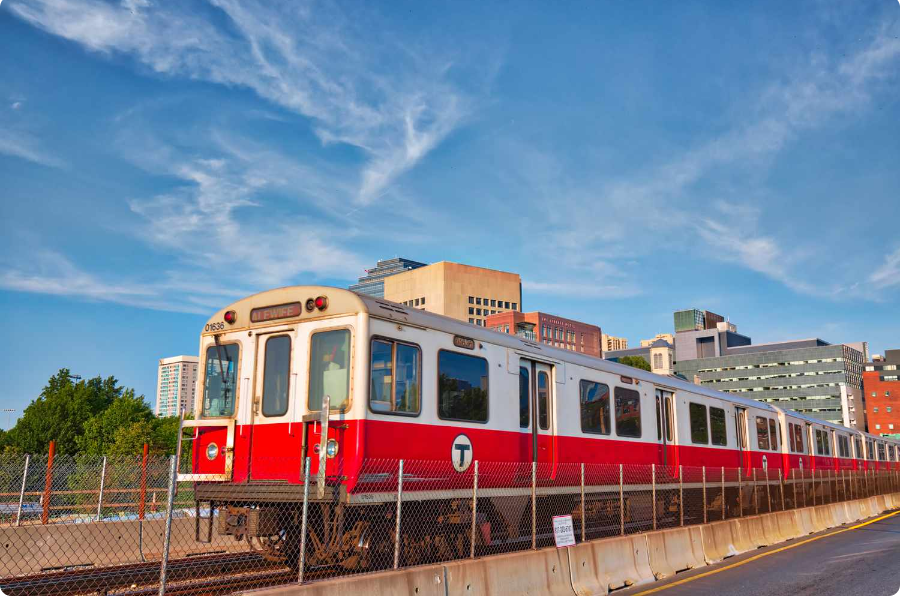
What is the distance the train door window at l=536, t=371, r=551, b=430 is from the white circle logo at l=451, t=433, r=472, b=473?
7.19 ft

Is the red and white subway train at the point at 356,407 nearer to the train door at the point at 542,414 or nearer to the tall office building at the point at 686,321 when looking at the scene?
the train door at the point at 542,414

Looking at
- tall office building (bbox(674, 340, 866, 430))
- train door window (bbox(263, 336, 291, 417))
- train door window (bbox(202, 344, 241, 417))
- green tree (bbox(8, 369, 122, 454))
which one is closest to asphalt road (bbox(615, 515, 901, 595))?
train door window (bbox(263, 336, 291, 417))

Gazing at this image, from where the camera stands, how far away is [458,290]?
176 metres

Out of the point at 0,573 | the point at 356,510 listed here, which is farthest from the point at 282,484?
the point at 0,573

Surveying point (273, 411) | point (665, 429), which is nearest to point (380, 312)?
point (273, 411)

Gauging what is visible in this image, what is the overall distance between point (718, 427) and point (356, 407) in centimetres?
1363

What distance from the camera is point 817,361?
514ft

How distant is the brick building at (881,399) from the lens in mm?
155500

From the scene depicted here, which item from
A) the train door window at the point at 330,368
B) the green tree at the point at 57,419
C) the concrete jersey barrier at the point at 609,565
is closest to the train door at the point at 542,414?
the concrete jersey barrier at the point at 609,565

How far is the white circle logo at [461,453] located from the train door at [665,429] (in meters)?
7.22

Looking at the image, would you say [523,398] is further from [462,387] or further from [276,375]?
[276,375]

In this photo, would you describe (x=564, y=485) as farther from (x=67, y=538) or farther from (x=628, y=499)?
(x=67, y=538)

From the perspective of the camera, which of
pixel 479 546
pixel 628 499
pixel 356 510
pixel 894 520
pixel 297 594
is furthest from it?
pixel 894 520

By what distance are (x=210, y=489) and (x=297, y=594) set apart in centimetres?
386
